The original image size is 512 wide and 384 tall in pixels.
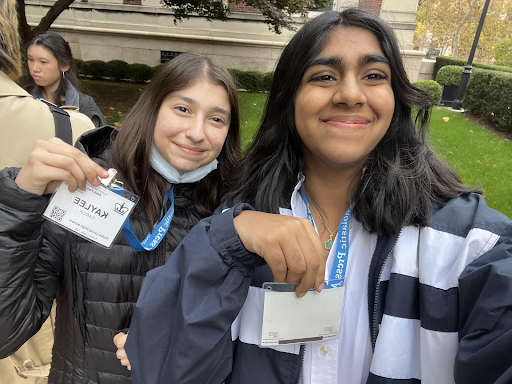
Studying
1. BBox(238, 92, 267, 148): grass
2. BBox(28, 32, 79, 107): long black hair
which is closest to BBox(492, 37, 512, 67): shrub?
BBox(238, 92, 267, 148): grass

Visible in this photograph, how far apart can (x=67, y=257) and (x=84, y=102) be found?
3.32 meters

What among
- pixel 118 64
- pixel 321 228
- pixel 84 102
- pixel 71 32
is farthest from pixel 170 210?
pixel 71 32

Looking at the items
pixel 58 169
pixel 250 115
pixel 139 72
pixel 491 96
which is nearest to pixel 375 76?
pixel 58 169

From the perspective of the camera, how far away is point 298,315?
1.24 metres

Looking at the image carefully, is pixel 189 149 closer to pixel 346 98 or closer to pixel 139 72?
pixel 346 98

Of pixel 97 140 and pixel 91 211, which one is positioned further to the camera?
pixel 97 140

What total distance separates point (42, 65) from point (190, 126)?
337cm

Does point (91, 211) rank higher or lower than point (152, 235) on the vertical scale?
higher

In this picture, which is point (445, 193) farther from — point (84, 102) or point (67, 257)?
point (84, 102)

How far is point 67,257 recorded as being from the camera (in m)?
1.53

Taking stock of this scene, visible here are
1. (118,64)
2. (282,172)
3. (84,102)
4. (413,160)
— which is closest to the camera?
(413,160)

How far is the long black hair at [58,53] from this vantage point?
13.0 feet

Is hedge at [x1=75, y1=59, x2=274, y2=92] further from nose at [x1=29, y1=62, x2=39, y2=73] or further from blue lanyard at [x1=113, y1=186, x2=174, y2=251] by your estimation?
blue lanyard at [x1=113, y1=186, x2=174, y2=251]

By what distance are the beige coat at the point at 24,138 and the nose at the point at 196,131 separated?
725 mm
